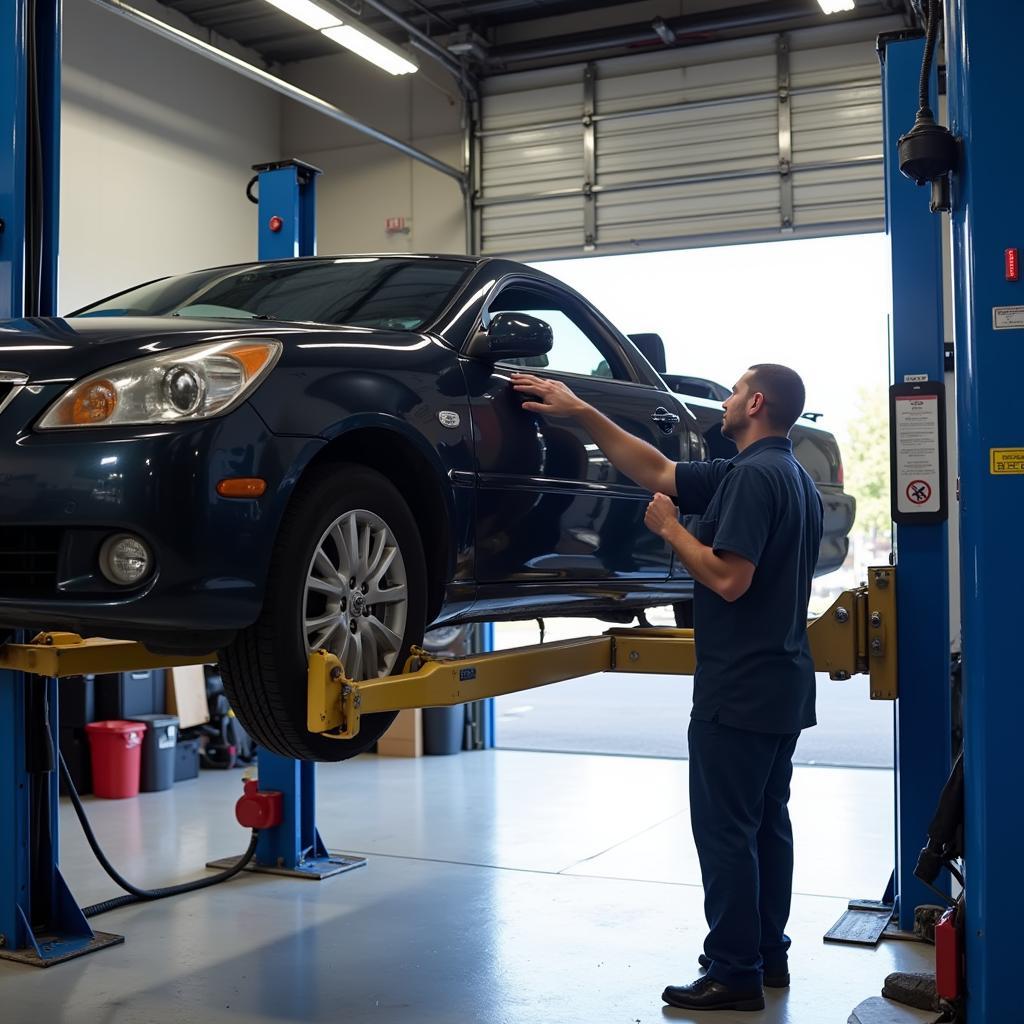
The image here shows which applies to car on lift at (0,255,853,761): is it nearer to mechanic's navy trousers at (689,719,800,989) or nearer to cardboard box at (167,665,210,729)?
mechanic's navy trousers at (689,719,800,989)

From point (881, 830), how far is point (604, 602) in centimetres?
297

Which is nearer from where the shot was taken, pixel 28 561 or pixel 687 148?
pixel 28 561

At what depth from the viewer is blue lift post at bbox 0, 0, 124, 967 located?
4.06 metres

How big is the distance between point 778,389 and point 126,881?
3276mm

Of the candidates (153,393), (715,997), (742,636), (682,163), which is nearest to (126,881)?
(715,997)

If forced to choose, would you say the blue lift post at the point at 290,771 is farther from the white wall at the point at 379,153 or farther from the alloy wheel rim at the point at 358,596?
the white wall at the point at 379,153

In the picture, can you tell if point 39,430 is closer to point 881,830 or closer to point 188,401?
point 188,401

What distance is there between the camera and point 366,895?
499cm

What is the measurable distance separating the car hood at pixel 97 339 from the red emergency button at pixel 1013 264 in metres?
1.42

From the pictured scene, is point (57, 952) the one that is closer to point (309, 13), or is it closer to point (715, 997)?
point (715, 997)

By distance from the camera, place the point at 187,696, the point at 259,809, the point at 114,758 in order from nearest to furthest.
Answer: the point at 259,809 < the point at 114,758 < the point at 187,696

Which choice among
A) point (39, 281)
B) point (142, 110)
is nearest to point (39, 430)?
point (39, 281)

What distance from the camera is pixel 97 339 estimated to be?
2609 millimetres

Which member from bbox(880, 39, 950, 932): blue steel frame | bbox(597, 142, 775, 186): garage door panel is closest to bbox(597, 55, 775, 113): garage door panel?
bbox(597, 142, 775, 186): garage door panel
